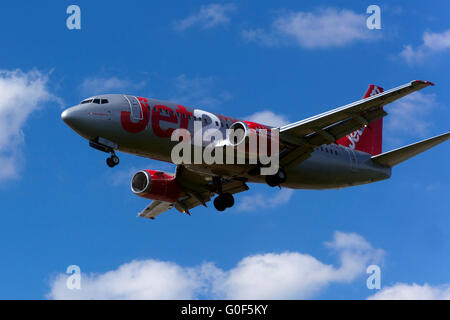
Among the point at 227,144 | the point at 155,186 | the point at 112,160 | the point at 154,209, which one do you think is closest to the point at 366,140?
the point at 227,144

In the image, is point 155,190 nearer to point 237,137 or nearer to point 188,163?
point 188,163

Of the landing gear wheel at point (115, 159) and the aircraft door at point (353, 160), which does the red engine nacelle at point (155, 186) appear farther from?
the aircraft door at point (353, 160)

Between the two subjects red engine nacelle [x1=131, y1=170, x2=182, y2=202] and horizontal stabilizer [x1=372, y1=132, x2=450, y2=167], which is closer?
horizontal stabilizer [x1=372, y1=132, x2=450, y2=167]

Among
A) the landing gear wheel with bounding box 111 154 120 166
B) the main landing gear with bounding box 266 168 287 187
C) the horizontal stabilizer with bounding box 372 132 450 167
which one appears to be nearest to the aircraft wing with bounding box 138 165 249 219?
the main landing gear with bounding box 266 168 287 187

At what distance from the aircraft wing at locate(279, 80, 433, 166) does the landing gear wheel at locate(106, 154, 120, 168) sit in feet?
27.8

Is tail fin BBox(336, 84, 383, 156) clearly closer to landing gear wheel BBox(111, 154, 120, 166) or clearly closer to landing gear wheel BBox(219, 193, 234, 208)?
landing gear wheel BBox(219, 193, 234, 208)

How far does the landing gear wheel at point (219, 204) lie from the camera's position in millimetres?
39344

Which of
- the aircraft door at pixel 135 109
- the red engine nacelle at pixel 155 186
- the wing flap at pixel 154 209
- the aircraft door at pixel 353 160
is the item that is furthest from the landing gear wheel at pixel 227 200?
the aircraft door at pixel 135 109

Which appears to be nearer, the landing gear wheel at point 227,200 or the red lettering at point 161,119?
the red lettering at point 161,119

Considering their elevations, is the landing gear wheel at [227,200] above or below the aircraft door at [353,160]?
below

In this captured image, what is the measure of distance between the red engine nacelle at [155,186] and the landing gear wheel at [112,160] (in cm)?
660

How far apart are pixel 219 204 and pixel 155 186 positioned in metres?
3.97

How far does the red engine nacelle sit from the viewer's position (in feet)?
131

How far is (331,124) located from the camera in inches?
1358
